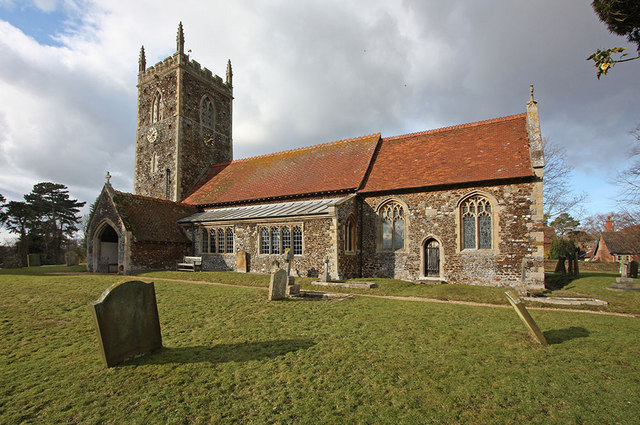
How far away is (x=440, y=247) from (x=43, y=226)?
46035mm

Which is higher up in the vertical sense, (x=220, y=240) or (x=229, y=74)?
(x=229, y=74)

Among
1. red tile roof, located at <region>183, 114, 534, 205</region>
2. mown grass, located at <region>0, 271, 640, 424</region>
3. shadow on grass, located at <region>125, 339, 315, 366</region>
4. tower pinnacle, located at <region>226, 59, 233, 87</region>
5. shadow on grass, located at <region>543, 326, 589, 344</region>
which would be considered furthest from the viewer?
tower pinnacle, located at <region>226, 59, 233, 87</region>

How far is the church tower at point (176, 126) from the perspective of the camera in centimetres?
2669

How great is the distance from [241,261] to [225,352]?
13.8m

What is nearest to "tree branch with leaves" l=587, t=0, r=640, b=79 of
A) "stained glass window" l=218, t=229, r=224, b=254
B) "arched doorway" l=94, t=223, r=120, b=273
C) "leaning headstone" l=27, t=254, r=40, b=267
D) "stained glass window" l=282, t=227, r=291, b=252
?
"stained glass window" l=282, t=227, r=291, b=252

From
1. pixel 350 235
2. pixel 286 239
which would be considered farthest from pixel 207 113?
pixel 350 235

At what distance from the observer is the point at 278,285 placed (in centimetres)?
1050

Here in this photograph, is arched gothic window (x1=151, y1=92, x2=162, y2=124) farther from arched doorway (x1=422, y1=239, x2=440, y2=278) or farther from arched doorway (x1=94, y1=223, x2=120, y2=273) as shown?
arched doorway (x1=422, y1=239, x2=440, y2=278)

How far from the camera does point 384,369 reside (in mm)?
5105

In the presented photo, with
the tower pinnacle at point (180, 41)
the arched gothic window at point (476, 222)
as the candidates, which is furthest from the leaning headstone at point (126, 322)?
the tower pinnacle at point (180, 41)

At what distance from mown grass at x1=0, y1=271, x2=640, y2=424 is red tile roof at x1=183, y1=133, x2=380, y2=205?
11710 mm

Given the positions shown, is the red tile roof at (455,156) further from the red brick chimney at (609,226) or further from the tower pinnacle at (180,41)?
the red brick chimney at (609,226)

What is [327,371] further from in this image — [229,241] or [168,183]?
[168,183]

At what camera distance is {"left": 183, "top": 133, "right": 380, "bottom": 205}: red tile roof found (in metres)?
19.4
